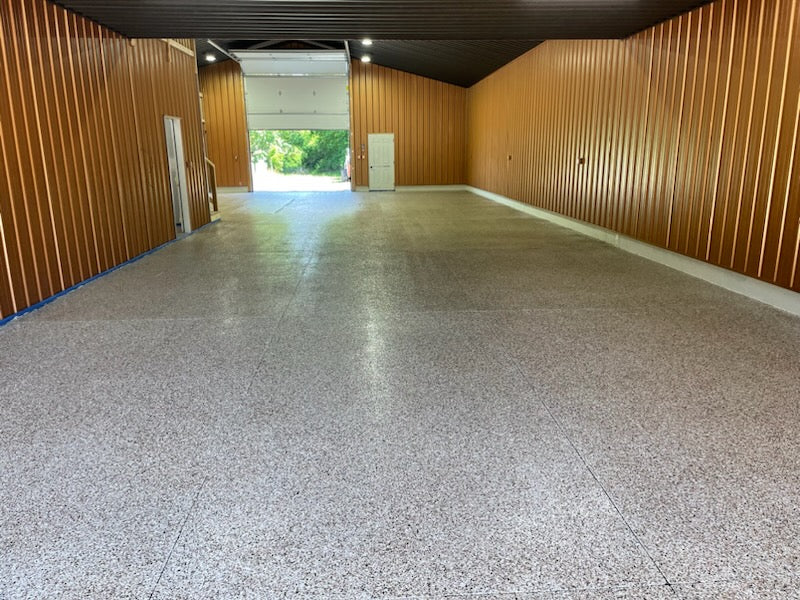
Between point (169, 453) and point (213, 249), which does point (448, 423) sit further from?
point (213, 249)

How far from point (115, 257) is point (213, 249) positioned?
164cm

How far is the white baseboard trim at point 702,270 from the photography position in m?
5.25

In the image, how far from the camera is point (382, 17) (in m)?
7.27

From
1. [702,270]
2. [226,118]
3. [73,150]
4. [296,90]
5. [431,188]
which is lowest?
[702,270]

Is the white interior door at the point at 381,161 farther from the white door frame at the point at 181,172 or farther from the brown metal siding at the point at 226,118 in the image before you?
the white door frame at the point at 181,172

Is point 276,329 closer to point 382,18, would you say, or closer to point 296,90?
point 382,18

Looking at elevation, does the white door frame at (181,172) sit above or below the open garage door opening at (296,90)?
below

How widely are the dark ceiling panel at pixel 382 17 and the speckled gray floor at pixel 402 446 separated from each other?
3403 mm

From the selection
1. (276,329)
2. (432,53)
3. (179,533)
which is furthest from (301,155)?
(179,533)

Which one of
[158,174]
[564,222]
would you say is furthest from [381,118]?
[158,174]

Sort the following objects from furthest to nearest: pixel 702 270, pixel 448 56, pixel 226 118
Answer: pixel 226 118
pixel 448 56
pixel 702 270

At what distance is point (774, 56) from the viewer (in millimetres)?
5262

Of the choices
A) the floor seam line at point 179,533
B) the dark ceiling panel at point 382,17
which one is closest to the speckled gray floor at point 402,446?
the floor seam line at point 179,533

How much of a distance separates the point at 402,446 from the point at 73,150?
226 inches
